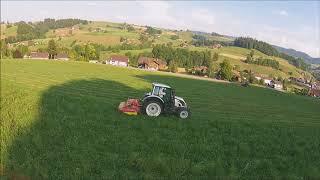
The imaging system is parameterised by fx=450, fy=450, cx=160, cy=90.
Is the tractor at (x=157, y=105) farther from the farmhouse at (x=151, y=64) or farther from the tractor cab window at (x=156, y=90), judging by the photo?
the farmhouse at (x=151, y=64)

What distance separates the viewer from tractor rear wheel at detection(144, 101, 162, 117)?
23578mm

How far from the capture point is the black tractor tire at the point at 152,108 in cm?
2358

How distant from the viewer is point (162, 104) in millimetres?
24047

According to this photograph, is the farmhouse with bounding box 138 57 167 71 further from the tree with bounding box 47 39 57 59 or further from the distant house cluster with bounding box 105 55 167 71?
the tree with bounding box 47 39 57 59

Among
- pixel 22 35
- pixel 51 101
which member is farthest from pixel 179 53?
pixel 51 101

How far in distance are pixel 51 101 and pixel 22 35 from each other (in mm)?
179556

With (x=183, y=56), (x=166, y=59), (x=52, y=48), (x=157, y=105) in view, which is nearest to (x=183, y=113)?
(x=157, y=105)

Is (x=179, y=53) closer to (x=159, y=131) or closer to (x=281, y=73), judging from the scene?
(x=281, y=73)

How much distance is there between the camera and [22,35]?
195000mm

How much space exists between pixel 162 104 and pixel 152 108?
0.66 metres

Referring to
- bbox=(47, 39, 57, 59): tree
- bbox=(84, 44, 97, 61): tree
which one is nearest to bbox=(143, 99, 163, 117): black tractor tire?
bbox=(47, 39, 57, 59): tree

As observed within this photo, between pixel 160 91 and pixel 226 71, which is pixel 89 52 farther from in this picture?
pixel 160 91

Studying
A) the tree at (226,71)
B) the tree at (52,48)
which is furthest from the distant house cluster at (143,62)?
the tree at (226,71)

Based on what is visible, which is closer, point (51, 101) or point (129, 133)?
point (129, 133)
